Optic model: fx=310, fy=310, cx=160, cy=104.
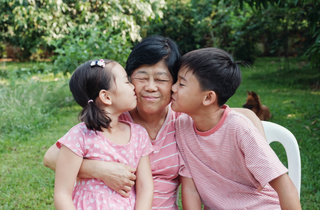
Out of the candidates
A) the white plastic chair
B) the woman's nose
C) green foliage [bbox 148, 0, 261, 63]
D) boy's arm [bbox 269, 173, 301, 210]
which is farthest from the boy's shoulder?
green foliage [bbox 148, 0, 261, 63]

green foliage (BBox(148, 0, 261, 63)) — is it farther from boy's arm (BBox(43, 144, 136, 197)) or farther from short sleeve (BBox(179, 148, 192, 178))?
boy's arm (BBox(43, 144, 136, 197))

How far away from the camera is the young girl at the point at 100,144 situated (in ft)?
4.97

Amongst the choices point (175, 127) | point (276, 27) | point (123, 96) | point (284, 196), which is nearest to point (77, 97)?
point (123, 96)

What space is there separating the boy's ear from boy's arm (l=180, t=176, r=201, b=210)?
64 cm

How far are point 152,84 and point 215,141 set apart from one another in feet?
1.56

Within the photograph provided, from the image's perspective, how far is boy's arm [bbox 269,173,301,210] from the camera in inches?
56.5

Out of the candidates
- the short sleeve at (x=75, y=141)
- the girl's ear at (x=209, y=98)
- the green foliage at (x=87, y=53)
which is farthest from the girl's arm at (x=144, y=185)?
the green foliage at (x=87, y=53)

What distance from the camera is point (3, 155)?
3768mm

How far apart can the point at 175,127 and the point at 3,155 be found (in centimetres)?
275

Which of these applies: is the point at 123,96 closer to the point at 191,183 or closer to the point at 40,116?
the point at 191,183

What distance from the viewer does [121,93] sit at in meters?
1.66

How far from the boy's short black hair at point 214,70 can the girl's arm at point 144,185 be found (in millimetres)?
530

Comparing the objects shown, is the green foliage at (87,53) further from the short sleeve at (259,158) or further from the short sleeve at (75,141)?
the short sleeve at (259,158)

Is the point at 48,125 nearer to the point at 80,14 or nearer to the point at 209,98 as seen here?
the point at 209,98
